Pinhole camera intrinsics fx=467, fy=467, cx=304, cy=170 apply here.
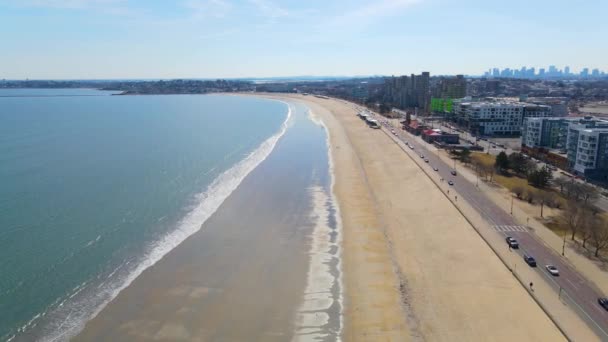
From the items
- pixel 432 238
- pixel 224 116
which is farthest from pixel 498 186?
pixel 224 116

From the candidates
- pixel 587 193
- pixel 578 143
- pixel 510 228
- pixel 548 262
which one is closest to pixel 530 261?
pixel 548 262

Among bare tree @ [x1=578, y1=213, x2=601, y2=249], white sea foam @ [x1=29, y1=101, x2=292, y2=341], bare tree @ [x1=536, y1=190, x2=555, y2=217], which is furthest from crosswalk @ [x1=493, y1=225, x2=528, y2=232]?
white sea foam @ [x1=29, y1=101, x2=292, y2=341]

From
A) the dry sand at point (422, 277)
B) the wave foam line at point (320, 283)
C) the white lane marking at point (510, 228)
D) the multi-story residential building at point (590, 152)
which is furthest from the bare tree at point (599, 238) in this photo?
the multi-story residential building at point (590, 152)

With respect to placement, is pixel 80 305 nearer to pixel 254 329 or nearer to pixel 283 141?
pixel 254 329

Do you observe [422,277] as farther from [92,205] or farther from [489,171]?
[92,205]

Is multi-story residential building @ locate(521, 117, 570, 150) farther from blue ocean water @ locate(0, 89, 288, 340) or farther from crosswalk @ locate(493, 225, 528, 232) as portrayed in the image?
blue ocean water @ locate(0, 89, 288, 340)

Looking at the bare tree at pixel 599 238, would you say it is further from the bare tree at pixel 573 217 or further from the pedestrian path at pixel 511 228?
the pedestrian path at pixel 511 228
